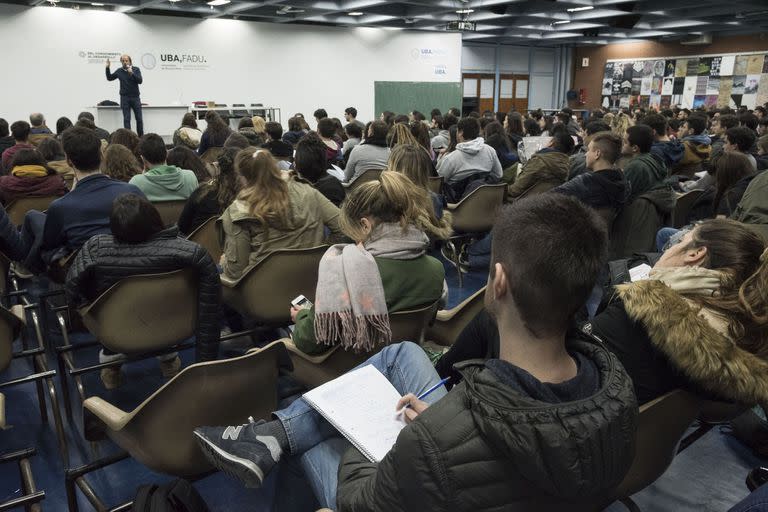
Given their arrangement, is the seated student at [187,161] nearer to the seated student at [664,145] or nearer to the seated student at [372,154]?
the seated student at [372,154]

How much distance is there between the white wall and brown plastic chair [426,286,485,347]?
11248 mm

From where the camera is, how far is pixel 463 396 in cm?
97

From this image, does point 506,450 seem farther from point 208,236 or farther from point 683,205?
point 683,205

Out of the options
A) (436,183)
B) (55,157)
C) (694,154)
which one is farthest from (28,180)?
(694,154)

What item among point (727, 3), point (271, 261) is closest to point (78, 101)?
point (271, 261)

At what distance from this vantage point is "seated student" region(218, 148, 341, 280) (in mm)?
2855

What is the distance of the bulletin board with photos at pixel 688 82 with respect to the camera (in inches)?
639

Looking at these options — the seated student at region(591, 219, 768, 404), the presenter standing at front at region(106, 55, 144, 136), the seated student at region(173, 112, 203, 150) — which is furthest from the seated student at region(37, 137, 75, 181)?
the presenter standing at front at region(106, 55, 144, 136)

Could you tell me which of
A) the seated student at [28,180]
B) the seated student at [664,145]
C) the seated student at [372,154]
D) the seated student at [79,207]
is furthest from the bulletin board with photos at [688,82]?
the seated student at [79,207]

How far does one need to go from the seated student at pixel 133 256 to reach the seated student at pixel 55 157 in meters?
→ 2.61

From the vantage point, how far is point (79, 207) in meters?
2.91

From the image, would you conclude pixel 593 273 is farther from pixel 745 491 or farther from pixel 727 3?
pixel 727 3

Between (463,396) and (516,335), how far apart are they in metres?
0.19

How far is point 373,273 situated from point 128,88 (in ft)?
31.8
